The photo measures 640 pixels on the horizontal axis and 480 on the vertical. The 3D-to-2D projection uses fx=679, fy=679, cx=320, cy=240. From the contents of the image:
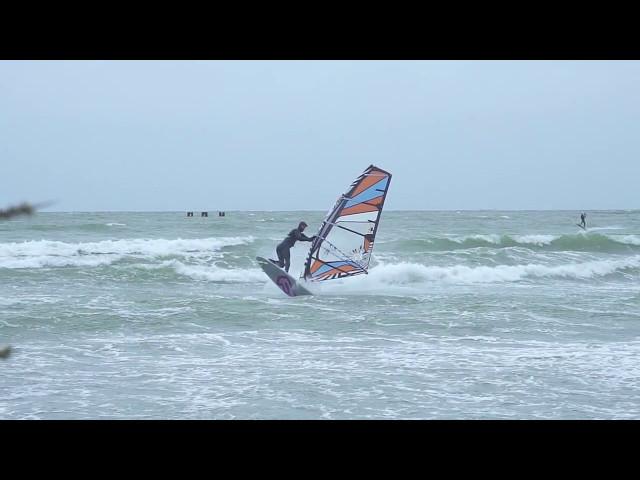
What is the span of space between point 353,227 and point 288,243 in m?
1.26

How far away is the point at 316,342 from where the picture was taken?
814 cm

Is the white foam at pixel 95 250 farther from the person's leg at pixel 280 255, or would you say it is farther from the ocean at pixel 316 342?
the person's leg at pixel 280 255

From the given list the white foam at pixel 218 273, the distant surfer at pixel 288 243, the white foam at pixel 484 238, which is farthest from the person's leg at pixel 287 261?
the white foam at pixel 484 238

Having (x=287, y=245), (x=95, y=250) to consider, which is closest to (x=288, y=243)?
(x=287, y=245)

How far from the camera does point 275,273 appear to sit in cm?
1278

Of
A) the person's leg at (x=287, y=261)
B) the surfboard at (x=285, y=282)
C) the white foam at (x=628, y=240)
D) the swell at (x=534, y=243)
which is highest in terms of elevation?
the white foam at (x=628, y=240)

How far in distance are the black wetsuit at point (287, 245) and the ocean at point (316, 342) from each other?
0.62 metres

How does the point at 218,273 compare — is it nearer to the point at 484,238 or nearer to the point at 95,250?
the point at 95,250

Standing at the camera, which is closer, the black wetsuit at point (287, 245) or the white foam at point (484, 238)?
the black wetsuit at point (287, 245)

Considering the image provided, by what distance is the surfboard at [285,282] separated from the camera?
12500mm
